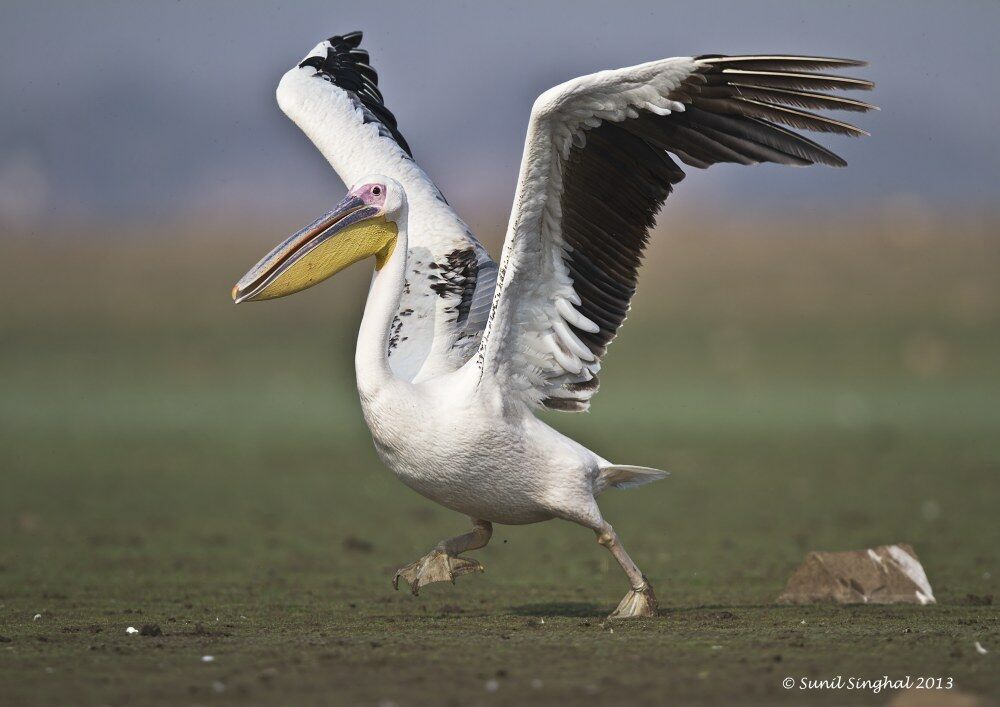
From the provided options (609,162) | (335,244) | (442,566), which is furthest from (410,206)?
(442,566)

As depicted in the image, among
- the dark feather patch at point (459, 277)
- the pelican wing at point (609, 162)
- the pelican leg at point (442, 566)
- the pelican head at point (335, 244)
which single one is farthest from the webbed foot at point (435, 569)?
the pelican head at point (335, 244)

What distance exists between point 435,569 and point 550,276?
1.73 meters

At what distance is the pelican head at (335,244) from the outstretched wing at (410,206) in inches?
24.4

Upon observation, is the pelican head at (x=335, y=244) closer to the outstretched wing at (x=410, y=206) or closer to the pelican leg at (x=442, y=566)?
the outstretched wing at (x=410, y=206)

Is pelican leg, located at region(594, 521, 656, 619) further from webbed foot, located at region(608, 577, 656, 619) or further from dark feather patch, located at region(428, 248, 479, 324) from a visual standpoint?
dark feather patch, located at region(428, 248, 479, 324)

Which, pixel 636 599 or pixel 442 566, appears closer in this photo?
pixel 636 599

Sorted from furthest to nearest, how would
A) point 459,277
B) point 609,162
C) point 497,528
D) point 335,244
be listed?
point 497,528 < point 459,277 < point 335,244 < point 609,162

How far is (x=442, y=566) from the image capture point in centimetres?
793

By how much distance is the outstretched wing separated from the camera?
838 centimetres

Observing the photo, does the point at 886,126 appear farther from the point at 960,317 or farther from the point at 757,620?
the point at 757,620

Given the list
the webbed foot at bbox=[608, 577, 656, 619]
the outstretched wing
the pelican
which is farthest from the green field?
the pelican

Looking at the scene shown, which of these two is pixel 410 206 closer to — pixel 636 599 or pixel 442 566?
pixel 442 566

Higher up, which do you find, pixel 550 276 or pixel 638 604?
pixel 550 276

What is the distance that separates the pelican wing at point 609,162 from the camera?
697cm
